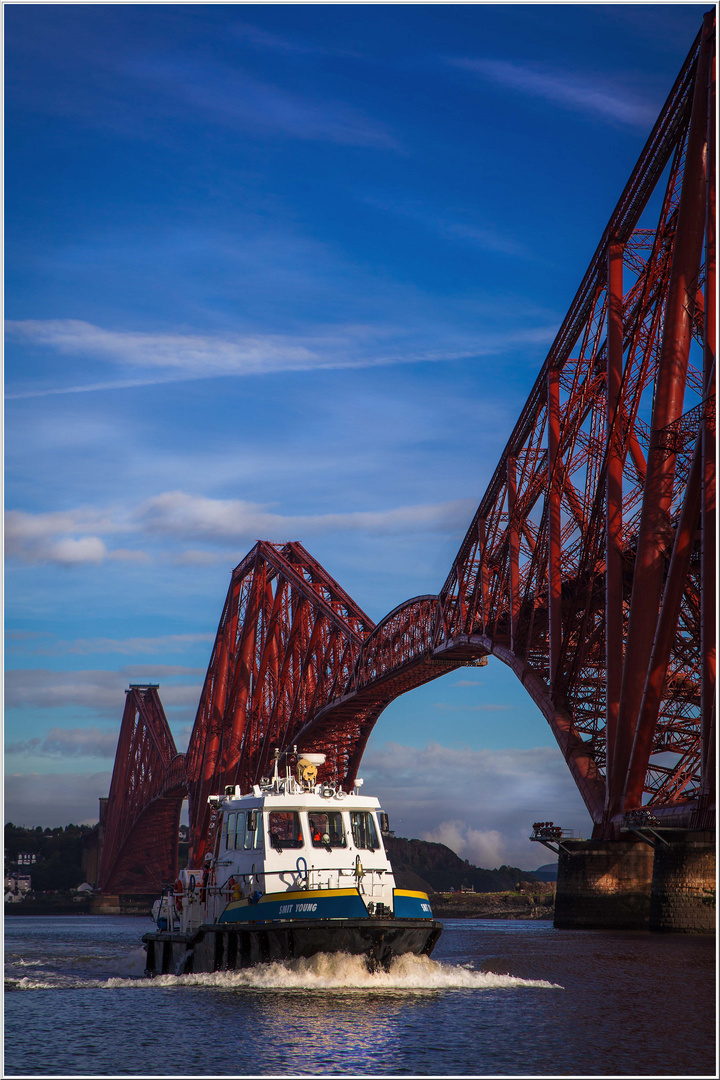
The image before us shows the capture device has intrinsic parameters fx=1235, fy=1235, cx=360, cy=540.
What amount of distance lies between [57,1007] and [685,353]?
2847cm

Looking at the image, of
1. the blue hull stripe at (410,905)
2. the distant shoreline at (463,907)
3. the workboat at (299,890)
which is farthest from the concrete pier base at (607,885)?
the distant shoreline at (463,907)

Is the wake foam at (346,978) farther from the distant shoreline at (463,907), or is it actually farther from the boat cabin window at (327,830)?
the distant shoreline at (463,907)

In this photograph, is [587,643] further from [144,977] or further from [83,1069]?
[83,1069]

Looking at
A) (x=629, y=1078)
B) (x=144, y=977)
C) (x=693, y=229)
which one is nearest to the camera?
(x=629, y=1078)

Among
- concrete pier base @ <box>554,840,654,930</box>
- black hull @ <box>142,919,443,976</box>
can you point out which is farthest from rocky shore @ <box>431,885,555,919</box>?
black hull @ <box>142,919,443,976</box>

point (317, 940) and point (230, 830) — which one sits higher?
point (230, 830)

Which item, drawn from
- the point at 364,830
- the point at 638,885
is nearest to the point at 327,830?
the point at 364,830

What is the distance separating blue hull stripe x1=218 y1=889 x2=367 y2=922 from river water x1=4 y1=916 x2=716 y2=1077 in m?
1.06

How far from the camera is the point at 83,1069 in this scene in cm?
2000

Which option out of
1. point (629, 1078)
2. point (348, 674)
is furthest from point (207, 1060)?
point (348, 674)

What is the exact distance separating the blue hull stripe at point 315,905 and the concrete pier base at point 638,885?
14039 millimetres

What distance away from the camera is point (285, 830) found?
31.4 meters

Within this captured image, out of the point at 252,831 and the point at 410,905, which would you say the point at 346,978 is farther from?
the point at 252,831

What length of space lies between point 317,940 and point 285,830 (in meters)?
4.10
